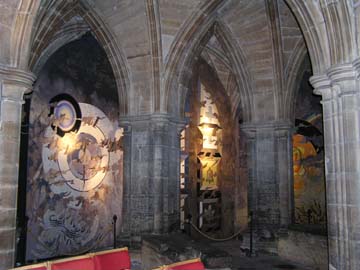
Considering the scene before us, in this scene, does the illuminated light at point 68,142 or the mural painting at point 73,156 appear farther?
the illuminated light at point 68,142

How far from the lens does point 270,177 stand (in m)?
9.47

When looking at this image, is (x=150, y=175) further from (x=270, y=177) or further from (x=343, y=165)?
(x=343, y=165)

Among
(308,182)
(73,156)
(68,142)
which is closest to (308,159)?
(308,182)

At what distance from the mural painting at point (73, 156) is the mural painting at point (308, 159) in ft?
17.6

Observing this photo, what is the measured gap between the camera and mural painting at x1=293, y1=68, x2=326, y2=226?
38.0ft

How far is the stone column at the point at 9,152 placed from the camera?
459 centimetres

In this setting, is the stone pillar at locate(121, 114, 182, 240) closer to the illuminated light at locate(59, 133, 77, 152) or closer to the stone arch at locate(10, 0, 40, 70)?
the illuminated light at locate(59, 133, 77, 152)

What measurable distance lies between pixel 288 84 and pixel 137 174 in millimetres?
4154

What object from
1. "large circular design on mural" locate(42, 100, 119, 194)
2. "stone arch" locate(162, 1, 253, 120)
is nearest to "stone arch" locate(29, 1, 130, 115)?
"stone arch" locate(162, 1, 253, 120)

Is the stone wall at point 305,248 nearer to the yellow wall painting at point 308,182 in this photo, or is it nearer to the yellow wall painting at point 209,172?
the yellow wall painting at point 308,182

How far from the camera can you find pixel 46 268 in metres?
3.65

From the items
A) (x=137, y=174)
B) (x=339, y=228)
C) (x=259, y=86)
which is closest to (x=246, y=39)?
(x=259, y=86)

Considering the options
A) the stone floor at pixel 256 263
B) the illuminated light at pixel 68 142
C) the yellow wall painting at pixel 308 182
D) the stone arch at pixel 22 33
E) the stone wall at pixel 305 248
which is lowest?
the stone floor at pixel 256 263

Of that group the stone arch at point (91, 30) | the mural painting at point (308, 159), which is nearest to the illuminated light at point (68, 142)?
the stone arch at point (91, 30)
